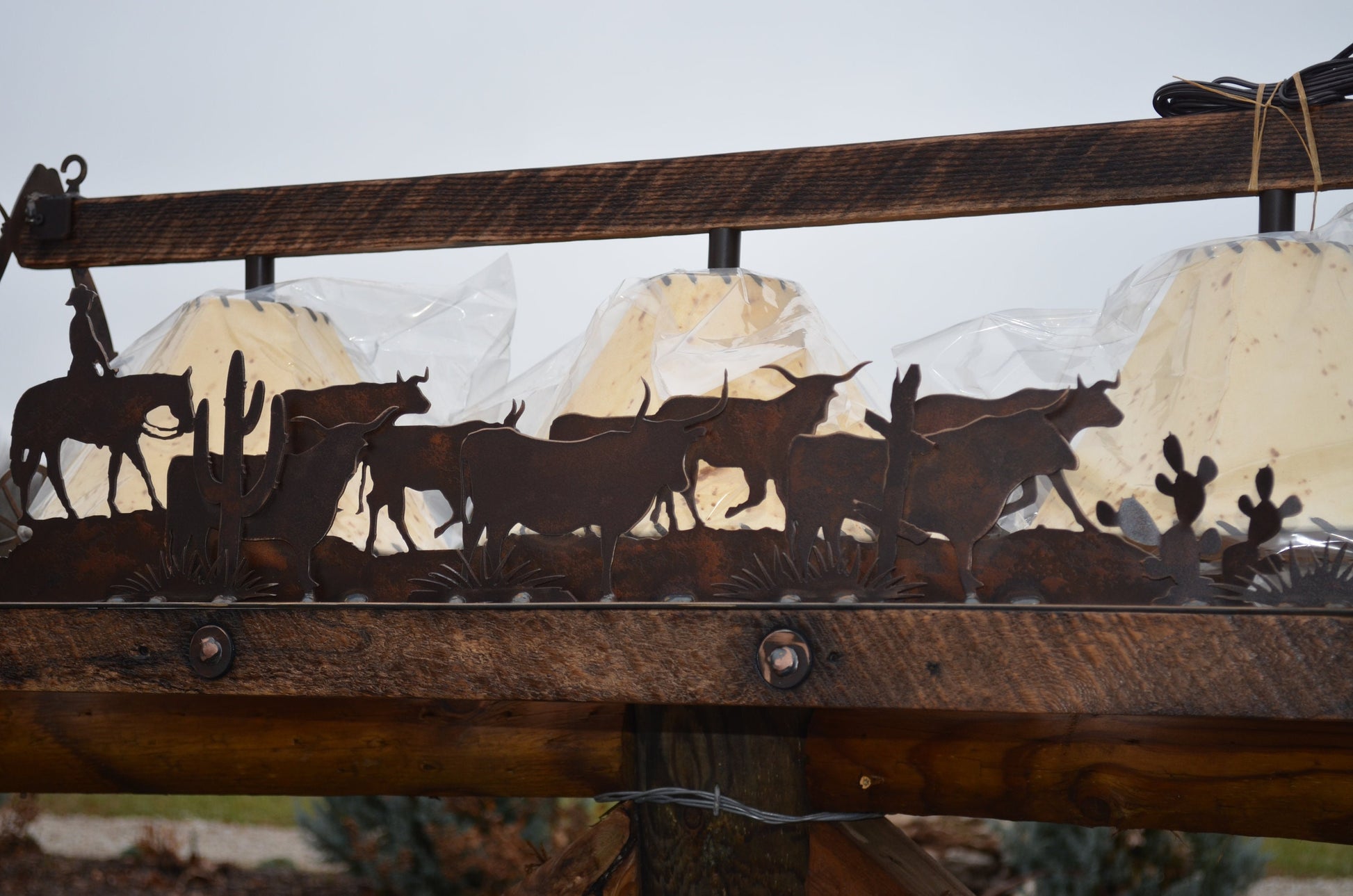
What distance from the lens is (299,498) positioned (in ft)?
2.87

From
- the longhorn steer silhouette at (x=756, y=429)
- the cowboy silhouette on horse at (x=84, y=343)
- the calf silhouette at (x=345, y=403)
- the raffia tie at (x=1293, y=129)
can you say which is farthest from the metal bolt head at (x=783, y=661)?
the cowboy silhouette on horse at (x=84, y=343)

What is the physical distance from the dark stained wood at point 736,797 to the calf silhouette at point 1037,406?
26 centimetres

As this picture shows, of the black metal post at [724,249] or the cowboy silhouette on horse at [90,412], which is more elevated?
the black metal post at [724,249]

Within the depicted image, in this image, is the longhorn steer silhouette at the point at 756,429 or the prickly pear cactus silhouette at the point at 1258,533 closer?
the prickly pear cactus silhouette at the point at 1258,533

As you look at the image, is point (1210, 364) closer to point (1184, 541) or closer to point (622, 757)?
point (1184, 541)

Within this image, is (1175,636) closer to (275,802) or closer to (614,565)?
(614,565)

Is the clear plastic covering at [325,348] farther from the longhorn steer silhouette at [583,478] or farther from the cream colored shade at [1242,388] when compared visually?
the cream colored shade at [1242,388]

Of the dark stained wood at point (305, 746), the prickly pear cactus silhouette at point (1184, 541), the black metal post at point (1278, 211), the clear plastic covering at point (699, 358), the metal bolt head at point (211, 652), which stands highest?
the black metal post at point (1278, 211)

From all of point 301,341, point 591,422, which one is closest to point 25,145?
point 301,341

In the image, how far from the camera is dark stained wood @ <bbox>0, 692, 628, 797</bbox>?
1018mm

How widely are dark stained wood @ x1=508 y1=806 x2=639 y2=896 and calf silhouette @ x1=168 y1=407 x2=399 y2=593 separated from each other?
1.01 feet

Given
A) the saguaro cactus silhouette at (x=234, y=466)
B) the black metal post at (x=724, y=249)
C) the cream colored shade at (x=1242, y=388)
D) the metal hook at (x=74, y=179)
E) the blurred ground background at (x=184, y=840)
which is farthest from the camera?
the blurred ground background at (x=184, y=840)

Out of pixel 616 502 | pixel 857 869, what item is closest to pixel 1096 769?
pixel 857 869

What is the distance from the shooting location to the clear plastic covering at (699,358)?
0.90 metres
